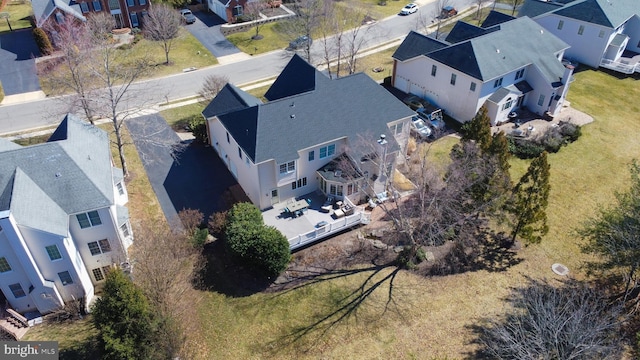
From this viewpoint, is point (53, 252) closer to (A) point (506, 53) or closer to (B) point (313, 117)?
(B) point (313, 117)

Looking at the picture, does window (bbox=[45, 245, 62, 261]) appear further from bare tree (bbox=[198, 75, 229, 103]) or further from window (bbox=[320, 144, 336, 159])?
bare tree (bbox=[198, 75, 229, 103])

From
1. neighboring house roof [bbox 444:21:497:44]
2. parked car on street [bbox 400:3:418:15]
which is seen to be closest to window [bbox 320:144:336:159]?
neighboring house roof [bbox 444:21:497:44]

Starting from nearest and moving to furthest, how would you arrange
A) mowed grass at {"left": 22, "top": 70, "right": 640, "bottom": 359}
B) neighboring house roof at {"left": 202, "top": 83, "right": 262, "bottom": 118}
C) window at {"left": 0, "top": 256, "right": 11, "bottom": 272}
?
window at {"left": 0, "top": 256, "right": 11, "bottom": 272} → mowed grass at {"left": 22, "top": 70, "right": 640, "bottom": 359} → neighboring house roof at {"left": 202, "top": 83, "right": 262, "bottom": 118}

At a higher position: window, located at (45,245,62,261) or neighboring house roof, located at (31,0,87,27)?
neighboring house roof, located at (31,0,87,27)

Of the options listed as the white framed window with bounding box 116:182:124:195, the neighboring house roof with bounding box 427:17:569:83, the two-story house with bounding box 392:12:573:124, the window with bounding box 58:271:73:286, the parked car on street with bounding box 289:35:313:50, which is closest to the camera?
the window with bounding box 58:271:73:286

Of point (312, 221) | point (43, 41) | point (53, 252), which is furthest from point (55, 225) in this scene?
point (43, 41)

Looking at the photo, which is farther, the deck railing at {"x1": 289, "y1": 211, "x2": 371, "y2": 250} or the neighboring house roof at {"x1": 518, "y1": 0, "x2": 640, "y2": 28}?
the neighboring house roof at {"x1": 518, "y1": 0, "x2": 640, "y2": 28}

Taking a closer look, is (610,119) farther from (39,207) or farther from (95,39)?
(95,39)
